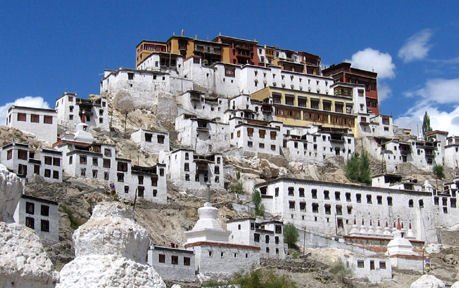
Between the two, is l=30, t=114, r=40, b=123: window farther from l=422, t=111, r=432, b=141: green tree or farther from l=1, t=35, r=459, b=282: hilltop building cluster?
l=422, t=111, r=432, b=141: green tree

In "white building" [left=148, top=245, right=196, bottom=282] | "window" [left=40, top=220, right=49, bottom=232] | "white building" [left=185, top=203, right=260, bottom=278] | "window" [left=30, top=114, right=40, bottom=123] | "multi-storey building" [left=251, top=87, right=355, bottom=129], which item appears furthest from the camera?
"multi-storey building" [left=251, top=87, right=355, bottom=129]

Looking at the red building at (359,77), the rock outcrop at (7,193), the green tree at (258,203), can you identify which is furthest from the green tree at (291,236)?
the rock outcrop at (7,193)

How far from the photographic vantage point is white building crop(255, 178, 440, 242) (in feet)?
222

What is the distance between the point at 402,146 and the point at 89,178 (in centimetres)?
3761

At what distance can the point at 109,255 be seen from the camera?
7.91 meters

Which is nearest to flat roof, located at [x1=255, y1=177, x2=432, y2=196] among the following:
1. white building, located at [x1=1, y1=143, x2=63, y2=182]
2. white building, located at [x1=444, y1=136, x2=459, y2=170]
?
white building, located at [x1=444, y1=136, x2=459, y2=170]

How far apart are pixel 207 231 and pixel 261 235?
6.40 metres

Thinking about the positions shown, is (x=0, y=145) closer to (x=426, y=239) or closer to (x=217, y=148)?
(x=217, y=148)

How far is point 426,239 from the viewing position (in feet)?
240

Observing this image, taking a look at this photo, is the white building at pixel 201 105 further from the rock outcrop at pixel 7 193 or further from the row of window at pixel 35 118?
the rock outcrop at pixel 7 193

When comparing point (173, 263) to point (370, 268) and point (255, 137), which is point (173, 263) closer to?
point (370, 268)

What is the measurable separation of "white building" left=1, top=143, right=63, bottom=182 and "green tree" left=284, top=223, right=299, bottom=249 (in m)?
16.3

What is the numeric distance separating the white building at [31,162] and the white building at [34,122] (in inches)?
307

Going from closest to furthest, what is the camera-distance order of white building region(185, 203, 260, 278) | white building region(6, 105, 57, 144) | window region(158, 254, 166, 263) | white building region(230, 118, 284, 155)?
window region(158, 254, 166, 263) → white building region(185, 203, 260, 278) → white building region(6, 105, 57, 144) → white building region(230, 118, 284, 155)
